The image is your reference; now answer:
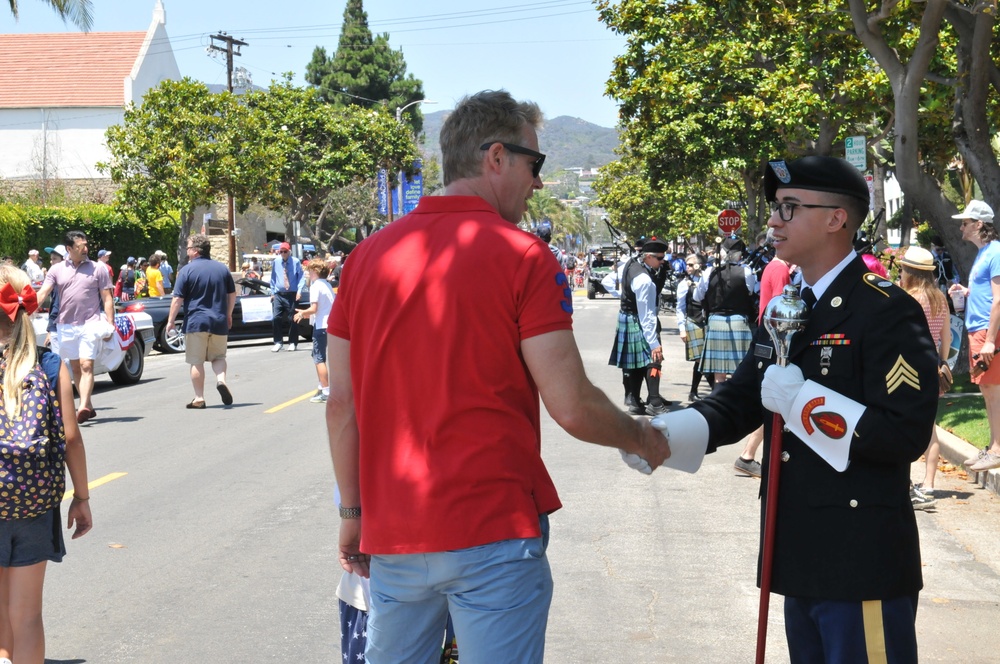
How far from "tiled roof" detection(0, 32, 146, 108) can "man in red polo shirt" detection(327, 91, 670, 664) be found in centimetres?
5309

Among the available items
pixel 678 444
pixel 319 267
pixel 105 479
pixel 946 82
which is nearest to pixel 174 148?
pixel 319 267

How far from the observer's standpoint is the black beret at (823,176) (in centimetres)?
307

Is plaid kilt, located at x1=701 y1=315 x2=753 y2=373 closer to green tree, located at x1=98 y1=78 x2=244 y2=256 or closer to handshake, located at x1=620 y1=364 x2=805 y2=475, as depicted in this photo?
handshake, located at x1=620 y1=364 x2=805 y2=475

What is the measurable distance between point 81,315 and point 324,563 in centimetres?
683

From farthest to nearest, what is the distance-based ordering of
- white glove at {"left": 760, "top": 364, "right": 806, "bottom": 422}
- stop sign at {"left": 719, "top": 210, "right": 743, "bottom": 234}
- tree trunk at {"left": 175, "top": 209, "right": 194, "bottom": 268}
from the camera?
tree trunk at {"left": 175, "top": 209, "right": 194, "bottom": 268}, stop sign at {"left": 719, "top": 210, "right": 743, "bottom": 234}, white glove at {"left": 760, "top": 364, "right": 806, "bottom": 422}

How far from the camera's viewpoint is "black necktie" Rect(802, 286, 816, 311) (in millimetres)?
3098

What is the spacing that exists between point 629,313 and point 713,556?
18.3 feet

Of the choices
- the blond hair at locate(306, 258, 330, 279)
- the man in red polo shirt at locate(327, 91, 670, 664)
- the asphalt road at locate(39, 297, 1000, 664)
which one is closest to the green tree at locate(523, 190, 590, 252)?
the blond hair at locate(306, 258, 330, 279)

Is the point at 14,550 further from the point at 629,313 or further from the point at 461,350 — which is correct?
the point at 629,313

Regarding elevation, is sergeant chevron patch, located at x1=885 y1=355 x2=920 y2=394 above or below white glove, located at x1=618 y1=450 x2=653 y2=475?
above

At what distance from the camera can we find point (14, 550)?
4.08m

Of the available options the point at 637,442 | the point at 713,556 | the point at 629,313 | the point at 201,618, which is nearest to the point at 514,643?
the point at 637,442

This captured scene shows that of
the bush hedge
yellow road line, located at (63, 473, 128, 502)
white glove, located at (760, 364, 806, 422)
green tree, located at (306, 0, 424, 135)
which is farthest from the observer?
green tree, located at (306, 0, 424, 135)

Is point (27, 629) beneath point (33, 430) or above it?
beneath
